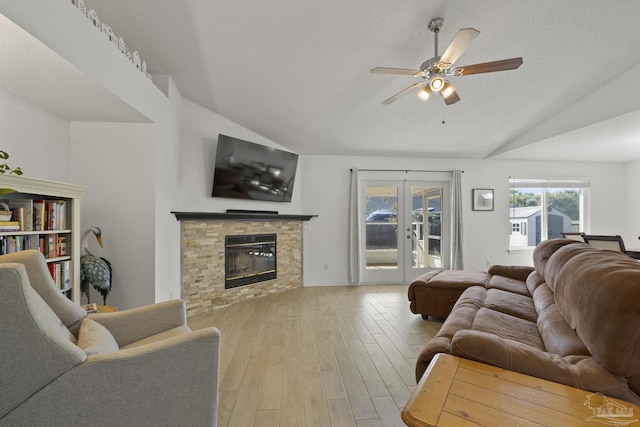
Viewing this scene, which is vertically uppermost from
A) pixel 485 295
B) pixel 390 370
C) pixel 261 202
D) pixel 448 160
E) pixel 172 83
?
pixel 172 83

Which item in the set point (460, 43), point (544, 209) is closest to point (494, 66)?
point (460, 43)

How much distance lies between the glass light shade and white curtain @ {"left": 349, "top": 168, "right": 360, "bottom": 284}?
9.46 ft

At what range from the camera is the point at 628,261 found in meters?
1.56

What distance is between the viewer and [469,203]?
5672 mm

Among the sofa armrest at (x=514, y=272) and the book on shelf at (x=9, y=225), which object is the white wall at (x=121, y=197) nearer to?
the book on shelf at (x=9, y=225)

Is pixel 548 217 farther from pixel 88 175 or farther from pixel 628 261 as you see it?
pixel 88 175

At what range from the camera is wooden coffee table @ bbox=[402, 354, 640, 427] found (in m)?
0.88

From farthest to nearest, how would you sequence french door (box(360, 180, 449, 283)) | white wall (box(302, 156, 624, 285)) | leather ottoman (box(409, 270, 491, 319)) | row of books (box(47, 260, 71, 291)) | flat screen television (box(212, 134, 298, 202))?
french door (box(360, 180, 449, 283)) < white wall (box(302, 156, 624, 285)) < flat screen television (box(212, 134, 298, 202)) < leather ottoman (box(409, 270, 491, 319)) < row of books (box(47, 260, 71, 291))

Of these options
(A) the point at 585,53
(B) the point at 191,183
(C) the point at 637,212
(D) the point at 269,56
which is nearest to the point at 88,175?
(B) the point at 191,183

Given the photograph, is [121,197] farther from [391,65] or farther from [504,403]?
[504,403]

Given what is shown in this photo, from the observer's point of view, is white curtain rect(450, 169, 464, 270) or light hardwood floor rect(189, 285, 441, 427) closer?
light hardwood floor rect(189, 285, 441, 427)

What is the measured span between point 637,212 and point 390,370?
255 inches

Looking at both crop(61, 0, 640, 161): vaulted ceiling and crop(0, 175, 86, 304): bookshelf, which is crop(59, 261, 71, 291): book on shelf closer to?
crop(0, 175, 86, 304): bookshelf

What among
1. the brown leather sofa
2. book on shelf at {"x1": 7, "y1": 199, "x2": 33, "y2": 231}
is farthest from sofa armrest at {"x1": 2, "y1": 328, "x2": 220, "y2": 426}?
book on shelf at {"x1": 7, "y1": 199, "x2": 33, "y2": 231}
